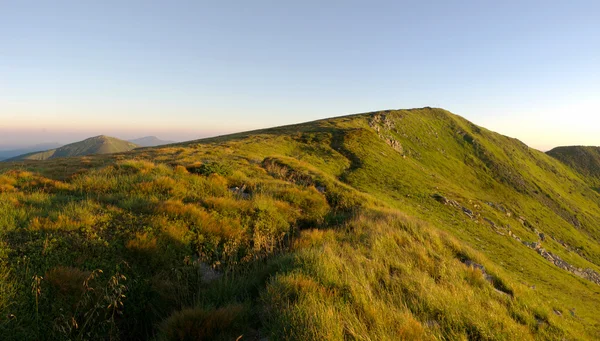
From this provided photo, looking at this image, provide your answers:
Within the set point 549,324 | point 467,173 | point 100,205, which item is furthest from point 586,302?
point 467,173

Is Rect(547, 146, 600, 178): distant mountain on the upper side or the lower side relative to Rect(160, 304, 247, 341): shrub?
lower

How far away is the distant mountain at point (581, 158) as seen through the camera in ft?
415

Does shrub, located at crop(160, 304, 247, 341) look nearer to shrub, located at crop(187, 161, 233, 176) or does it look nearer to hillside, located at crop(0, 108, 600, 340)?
hillside, located at crop(0, 108, 600, 340)

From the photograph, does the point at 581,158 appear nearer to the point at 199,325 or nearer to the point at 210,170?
the point at 210,170

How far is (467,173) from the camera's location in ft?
233

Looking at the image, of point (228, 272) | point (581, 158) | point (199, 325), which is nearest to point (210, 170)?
point (228, 272)

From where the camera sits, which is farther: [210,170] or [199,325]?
[210,170]

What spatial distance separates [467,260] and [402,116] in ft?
289

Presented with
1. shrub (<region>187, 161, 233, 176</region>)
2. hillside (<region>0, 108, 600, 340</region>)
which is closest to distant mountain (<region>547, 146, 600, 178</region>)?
hillside (<region>0, 108, 600, 340</region>)

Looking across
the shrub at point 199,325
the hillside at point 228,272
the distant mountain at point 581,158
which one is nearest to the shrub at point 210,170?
the hillside at point 228,272

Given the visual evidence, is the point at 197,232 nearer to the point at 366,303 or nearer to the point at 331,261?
the point at 331,261

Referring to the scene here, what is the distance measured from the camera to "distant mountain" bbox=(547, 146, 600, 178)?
127 m

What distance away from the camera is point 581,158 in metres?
135

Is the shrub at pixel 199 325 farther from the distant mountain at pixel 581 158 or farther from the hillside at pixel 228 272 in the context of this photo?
the distant mountain at pixel 581 158
